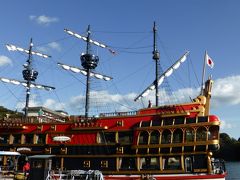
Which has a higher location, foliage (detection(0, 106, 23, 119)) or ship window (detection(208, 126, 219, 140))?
foliage (detection(0, 106, 23, 119))

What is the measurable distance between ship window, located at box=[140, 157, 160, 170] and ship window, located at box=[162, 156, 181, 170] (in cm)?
58

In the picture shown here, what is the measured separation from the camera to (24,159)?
31.3m

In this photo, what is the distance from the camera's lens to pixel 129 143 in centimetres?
2695

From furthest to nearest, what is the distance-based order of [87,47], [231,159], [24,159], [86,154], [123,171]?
1. [231,159]
2. [87,47]
3. [24,159]
4. [86,154]
5. [123,171]

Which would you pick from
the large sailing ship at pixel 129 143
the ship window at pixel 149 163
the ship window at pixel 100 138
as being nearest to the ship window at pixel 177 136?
the large sailing ship at pixel 129 143

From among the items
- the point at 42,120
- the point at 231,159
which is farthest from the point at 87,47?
the point at 231,159

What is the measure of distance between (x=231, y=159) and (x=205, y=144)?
96.6m

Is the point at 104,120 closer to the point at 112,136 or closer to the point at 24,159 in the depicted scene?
the point at 112,136

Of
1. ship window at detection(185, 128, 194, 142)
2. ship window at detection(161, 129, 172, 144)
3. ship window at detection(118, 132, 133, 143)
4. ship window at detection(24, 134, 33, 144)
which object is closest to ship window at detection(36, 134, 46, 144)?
ship window at detection(24, 134, 33, 144)

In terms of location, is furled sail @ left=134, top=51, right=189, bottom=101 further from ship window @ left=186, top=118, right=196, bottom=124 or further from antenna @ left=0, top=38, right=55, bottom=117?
antenna @ left=0, top=38, right=55, bottom=117

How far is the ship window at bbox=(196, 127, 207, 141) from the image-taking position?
24583mm

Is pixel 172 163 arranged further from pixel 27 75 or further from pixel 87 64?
pixel 27 75

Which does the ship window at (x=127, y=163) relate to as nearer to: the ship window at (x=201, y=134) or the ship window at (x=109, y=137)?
the ship window at (x=109, y=137)

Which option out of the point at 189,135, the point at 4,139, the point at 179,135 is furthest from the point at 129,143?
the point at 4,139
